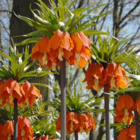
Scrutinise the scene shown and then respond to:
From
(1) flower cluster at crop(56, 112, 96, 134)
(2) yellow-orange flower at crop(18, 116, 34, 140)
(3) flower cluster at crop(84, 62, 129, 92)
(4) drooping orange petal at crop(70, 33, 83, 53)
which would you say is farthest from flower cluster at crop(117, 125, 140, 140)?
(4) drooping orange petal at crop(70, 33, 83, 53)

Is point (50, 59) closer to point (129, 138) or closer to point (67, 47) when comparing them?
point (67, 47)

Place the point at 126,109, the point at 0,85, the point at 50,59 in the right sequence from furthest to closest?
the point at 0,85
the point at 126,109
the point at 50,59

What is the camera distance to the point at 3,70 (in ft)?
7.18

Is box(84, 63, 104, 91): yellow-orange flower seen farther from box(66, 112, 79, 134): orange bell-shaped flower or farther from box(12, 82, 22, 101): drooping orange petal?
box(12, 82, 22, 101): drooping orange petal

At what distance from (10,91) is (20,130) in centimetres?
45

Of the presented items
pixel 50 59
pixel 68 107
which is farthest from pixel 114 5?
pixel 50 59

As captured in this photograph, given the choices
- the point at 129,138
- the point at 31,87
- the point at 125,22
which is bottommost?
the point at 129,138

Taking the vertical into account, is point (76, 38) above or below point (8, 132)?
above

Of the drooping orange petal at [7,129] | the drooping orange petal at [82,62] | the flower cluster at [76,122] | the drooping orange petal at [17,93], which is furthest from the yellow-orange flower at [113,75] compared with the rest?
the drooping orange petal at [7,129]

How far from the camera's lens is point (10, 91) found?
6.77 ft

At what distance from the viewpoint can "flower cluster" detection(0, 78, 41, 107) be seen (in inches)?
81.8

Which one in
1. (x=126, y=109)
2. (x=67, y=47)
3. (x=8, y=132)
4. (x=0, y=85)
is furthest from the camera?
(x=8, y=132)

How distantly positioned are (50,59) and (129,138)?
96 centimetres

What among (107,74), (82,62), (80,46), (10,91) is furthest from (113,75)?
(10,91)
